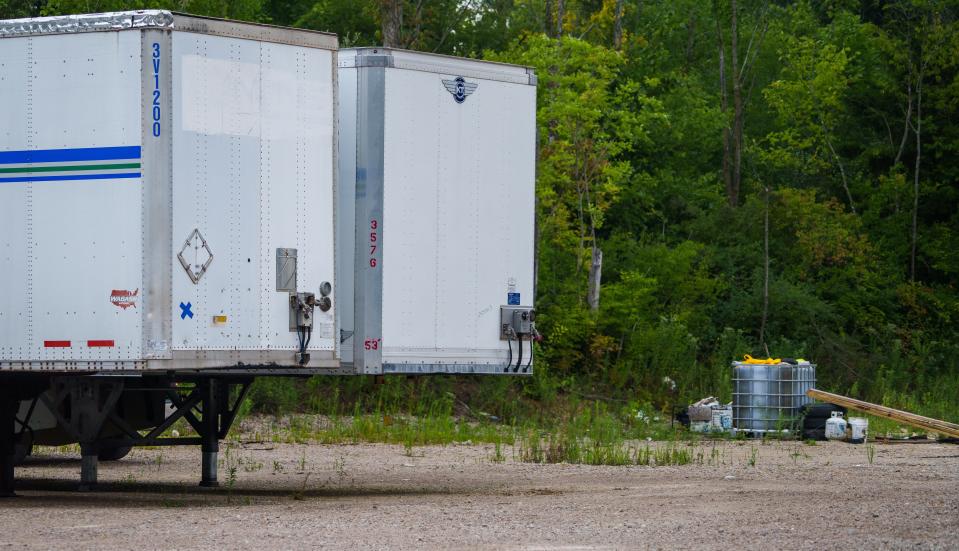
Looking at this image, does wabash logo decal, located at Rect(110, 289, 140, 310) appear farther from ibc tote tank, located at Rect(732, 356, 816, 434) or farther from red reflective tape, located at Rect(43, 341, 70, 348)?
ibc tote tank, located at Rect(732, 356, 816, 434)

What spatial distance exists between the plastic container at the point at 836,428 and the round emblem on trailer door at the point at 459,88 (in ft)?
39.3

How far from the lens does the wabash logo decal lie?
41.9 feet

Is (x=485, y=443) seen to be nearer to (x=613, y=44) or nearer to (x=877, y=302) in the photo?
(x=877, y=302)

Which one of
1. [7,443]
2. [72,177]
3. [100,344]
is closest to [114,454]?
[7,443]

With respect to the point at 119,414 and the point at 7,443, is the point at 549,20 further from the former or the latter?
the point at 7,443

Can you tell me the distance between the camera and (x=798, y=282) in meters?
40.1

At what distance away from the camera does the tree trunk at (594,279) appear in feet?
112

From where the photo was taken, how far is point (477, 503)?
14117 mm

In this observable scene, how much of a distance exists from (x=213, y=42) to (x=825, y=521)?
6790mm

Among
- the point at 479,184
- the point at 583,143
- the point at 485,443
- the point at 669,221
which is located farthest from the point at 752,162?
the point at 479,184

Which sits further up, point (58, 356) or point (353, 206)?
point (353, 206)

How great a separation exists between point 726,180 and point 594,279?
13628 mm

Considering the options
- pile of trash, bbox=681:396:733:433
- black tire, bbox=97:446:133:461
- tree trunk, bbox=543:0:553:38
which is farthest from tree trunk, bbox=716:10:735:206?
black tire, bbox=97:446:133:461

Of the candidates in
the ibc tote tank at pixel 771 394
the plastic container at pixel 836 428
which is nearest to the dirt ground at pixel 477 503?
the plastic container at pixel 836 428
